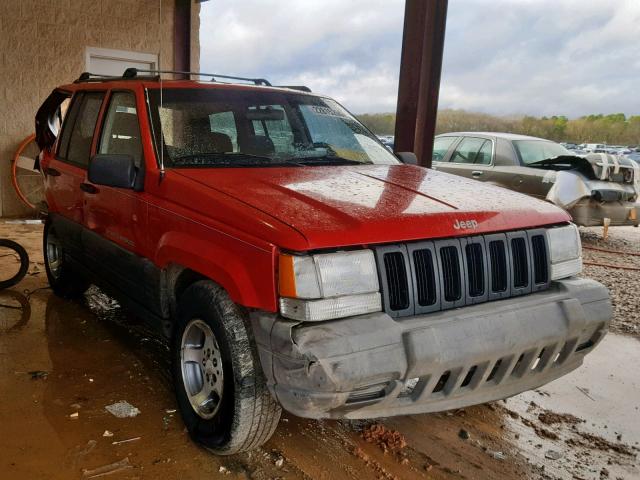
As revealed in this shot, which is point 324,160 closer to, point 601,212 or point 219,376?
point 219,376

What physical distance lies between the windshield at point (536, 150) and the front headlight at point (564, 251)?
5.99m

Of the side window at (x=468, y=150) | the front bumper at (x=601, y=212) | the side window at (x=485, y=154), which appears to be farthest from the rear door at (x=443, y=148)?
the front bumper at (x=601, y=212)

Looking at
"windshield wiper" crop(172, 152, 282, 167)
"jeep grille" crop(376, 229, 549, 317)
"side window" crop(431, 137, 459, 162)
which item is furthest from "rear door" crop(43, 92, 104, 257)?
"side window" crop(431, 137, 459, 162)

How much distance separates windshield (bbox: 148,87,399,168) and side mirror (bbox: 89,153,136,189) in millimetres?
209

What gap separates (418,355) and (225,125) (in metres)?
1.96

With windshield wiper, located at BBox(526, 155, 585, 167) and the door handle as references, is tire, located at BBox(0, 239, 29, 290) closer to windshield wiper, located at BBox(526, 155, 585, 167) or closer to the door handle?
the door handle

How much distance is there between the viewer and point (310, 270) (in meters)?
2.24

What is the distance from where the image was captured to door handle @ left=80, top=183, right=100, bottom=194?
381 cm

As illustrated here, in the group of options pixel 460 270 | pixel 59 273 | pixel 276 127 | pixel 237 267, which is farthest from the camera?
pixel 59 273

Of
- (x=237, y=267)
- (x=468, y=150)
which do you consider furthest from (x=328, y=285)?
(x=468, y=150)

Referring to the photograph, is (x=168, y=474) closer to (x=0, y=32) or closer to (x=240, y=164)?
(x=240, y=164)

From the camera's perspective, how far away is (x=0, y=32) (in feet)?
28.3

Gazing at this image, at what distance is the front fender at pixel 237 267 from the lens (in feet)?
7.57

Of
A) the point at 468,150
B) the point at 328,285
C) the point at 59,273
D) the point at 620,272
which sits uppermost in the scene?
the point at 468,150
